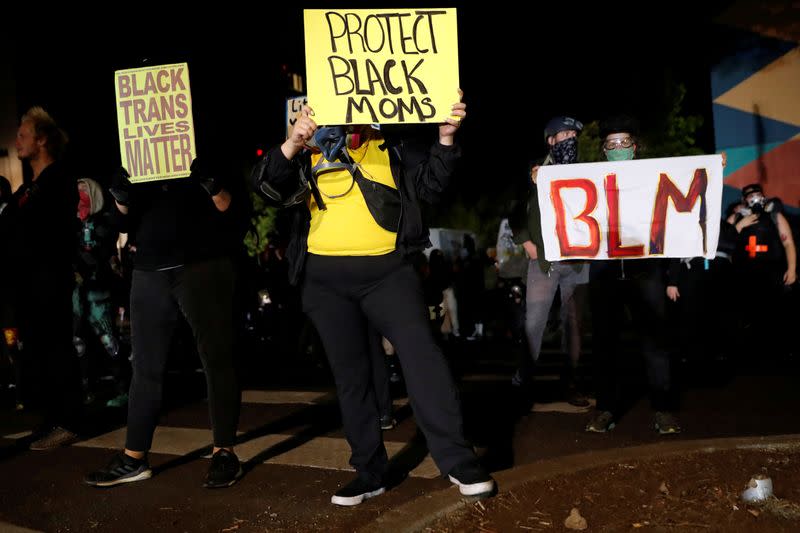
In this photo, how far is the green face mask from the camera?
5.45 m

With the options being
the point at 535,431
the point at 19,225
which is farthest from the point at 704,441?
the point at 19,225

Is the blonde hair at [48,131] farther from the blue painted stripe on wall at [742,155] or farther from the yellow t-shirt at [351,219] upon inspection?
the blue painted stripe on wall at [742,155]

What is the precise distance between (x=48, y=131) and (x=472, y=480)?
4135 millimetres

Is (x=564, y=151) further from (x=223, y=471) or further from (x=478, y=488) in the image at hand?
(x=223, y=471)

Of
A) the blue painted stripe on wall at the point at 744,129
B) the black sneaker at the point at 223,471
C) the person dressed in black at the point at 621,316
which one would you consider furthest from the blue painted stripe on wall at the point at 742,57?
the black sneaker at the point at 223,471

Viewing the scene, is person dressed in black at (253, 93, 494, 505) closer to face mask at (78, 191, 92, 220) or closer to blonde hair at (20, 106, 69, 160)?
blonde hair at (20, 106, 69, 160)

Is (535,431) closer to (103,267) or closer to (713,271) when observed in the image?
(103,267)

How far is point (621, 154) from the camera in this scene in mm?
5465

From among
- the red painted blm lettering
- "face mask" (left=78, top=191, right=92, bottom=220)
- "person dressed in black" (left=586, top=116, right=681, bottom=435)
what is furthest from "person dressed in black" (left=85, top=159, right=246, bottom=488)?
"face mask" (left=78, top=191, right=92, bottom=220)

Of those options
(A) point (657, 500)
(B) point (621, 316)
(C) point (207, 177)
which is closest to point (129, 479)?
(C) point (207, 177)

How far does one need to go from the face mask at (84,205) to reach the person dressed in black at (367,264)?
396cm

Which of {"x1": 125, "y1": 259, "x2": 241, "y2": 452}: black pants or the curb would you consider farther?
{"x1": 125, "y1": 259, "x2": 241, "y2": 452}: black pants

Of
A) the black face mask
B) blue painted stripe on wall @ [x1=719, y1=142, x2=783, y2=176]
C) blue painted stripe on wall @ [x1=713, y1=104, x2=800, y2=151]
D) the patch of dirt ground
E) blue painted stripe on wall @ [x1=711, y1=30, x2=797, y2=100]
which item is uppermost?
blue painted stripe on wall @ [x1=711, y1=30, x2=797, y2=100]

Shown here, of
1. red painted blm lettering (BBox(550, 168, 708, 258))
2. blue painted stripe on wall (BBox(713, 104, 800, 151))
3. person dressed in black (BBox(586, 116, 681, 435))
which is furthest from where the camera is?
blue painted stripe on wall (BBox(713, 104, 800, 151))
